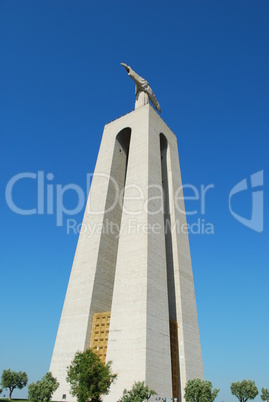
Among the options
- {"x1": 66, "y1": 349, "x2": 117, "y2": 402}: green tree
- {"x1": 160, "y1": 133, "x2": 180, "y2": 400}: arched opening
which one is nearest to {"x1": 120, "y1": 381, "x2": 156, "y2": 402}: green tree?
{"x1": 66, "y1": 349, "x2": 117, "y2": 402}: green tree

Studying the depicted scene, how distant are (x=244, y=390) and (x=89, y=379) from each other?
1231 inches

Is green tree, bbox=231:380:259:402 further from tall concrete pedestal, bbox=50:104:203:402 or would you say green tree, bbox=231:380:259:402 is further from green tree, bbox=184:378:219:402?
green tree, bbox=184:378:219:402

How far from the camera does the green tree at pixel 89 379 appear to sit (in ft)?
46.8

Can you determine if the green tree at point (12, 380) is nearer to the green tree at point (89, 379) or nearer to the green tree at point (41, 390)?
the green tree at point (41, 390)

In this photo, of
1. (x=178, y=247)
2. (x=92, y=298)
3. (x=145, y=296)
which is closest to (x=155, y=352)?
(x=145, y=296)

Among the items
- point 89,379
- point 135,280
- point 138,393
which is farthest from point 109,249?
point 138,393

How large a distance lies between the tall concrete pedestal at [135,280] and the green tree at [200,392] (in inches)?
43.9

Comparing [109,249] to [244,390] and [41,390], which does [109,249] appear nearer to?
[41,390]

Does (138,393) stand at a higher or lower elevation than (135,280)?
lower

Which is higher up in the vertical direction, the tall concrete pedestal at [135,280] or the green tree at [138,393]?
the tall concrete pedestal at [135,280]

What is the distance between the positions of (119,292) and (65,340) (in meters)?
5.04

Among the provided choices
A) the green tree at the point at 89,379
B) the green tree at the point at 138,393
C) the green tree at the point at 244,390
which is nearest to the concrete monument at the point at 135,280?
the green tree at the point at 138,393

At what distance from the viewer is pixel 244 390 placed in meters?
37.9

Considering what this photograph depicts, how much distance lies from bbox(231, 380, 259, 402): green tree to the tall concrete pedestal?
2049 cm
